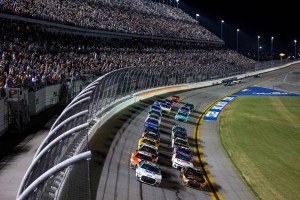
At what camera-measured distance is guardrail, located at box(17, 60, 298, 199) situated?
7.04 metres

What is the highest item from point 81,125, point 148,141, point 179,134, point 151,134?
point 81,125

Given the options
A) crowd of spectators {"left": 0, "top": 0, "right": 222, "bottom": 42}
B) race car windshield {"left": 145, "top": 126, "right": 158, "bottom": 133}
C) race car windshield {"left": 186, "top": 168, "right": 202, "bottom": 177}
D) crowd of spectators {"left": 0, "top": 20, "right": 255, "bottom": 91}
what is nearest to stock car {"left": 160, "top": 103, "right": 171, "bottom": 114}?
crowd of spectators {"left": 0, "top": 20, "right": 255, "bottom": 91}

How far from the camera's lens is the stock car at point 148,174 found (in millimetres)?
19797

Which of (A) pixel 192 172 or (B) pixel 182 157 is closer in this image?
(A) pixel 192 172

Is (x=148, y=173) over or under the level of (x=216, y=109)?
under

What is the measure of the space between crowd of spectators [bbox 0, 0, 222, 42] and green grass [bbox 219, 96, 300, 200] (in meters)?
23.9

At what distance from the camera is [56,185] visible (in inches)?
310

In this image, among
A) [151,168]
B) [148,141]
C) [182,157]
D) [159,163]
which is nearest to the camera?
[151,168]

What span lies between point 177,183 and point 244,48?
596 feet

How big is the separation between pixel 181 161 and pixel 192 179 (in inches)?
97.6

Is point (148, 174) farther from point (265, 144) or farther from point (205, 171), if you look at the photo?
point (265, 144)

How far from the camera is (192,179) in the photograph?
2084 centimetres

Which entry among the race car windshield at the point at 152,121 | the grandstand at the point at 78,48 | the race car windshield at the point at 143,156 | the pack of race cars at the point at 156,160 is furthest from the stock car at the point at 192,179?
the race car windshield at the point at 152,121

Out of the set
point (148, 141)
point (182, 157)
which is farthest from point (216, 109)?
point (182, 157)
